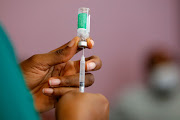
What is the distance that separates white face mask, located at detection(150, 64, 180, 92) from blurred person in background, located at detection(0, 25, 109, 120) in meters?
0.90

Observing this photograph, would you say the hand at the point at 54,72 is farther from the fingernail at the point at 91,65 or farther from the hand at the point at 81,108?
the hand at the point at 81,108

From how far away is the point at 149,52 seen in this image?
1825mm

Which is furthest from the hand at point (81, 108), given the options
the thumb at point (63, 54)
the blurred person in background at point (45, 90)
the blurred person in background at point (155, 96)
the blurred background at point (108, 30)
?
the blurred person in background at point (155, 96)

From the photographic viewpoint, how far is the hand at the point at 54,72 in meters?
0.85

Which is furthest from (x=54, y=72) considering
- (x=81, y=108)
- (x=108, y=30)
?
(x=108, y=30)

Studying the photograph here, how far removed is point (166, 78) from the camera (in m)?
1.63

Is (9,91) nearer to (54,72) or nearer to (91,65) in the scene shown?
(91,65)

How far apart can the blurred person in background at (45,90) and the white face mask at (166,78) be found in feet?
2.94

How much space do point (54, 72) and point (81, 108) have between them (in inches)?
25.0

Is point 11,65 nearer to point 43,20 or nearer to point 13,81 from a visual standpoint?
point 13,81

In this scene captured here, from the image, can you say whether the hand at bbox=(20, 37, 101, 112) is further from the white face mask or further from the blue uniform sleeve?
the white face mask

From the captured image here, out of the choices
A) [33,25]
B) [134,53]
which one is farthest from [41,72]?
[134,53]

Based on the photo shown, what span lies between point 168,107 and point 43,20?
115cm

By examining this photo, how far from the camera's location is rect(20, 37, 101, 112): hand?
0.85m
